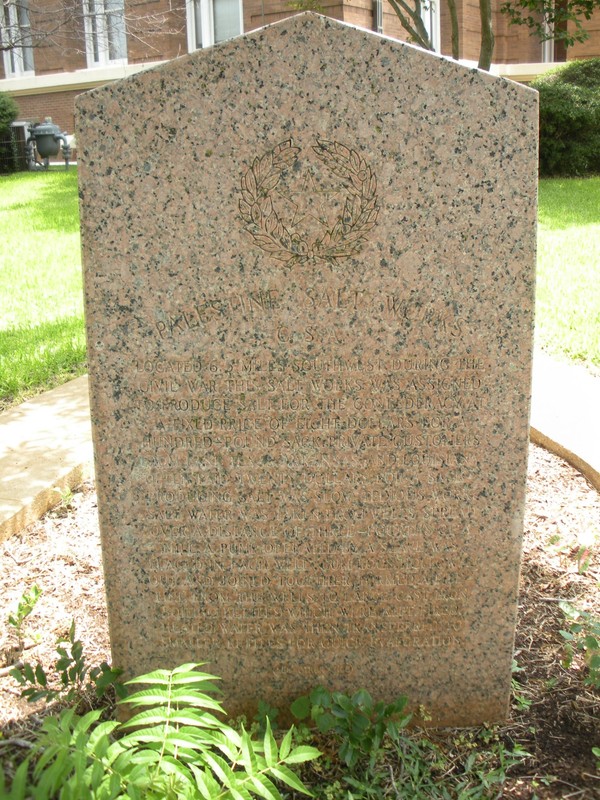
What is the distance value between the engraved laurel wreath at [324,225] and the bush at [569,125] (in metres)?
13.5

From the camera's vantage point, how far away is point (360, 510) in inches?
96.2

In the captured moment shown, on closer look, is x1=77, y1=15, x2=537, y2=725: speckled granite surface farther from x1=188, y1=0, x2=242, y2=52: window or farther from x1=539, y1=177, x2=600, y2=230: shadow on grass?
x1=188, y1=0, x2=242, y2=52: window

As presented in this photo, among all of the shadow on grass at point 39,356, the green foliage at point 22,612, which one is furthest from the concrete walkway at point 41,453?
the green foliage at point 22,612

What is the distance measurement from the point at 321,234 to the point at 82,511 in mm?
2389

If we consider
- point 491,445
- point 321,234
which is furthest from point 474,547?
point 321,234

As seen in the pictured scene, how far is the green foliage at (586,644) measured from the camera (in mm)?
2510

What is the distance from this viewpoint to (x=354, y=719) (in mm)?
2344

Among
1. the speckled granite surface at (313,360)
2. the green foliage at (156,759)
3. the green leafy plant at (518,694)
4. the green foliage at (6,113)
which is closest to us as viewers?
the green foliage at (156,759)

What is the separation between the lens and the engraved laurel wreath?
7.13ft

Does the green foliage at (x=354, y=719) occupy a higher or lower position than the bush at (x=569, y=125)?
lower

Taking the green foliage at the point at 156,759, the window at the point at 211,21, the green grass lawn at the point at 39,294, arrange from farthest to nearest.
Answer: the window at the point at 211,21
the green grass lawn at the point at 39,294
the green foliage at the point at 156,759

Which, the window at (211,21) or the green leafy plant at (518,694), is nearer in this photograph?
the green leafy plant at (518,694)

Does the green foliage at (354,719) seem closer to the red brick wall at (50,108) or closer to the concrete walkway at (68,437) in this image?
the concrete walkway at (68,437)

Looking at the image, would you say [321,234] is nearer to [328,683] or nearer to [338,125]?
[338,125]
